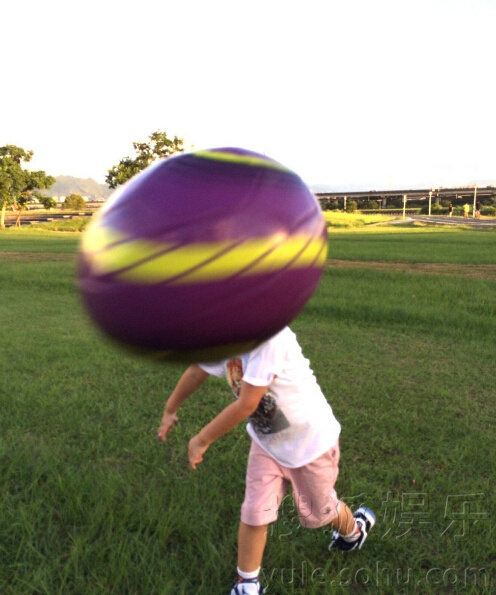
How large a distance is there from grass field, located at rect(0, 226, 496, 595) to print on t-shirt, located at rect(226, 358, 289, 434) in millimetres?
557

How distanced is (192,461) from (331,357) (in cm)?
361

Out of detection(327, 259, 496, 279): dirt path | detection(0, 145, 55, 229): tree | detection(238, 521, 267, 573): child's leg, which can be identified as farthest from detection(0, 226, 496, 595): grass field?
detection(0, 145, 55, 229): tree

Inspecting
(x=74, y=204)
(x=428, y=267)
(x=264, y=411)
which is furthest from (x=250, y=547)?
(x=74, y=204)

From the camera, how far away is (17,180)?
→ 42.2 meters

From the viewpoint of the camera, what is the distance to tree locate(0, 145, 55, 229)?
4166 cm

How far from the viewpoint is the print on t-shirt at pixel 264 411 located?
2070 millimetres

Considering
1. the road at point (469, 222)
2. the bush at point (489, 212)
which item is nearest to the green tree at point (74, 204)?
the road at point (469, 222)

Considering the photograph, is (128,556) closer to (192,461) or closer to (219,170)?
(192,461)

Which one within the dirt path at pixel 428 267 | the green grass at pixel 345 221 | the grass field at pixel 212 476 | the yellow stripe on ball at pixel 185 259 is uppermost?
the yellow stripe on ball at pixel 185 259

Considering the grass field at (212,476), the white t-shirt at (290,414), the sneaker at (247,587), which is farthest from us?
the grass field at (212,476)

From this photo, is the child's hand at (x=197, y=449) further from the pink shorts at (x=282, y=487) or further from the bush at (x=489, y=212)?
the bush at (x=489, y=212)

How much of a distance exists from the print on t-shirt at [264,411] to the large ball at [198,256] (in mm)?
903

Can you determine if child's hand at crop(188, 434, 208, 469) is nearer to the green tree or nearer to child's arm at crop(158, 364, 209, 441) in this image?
child's arm at crop(158, 364, 209, 441)

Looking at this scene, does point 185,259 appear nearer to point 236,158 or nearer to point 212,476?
point 236,158
